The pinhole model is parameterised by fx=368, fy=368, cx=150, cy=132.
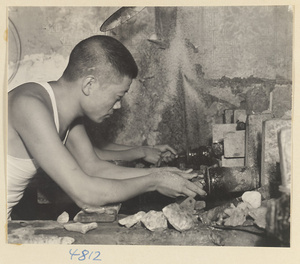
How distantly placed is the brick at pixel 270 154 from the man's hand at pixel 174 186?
0.94ft

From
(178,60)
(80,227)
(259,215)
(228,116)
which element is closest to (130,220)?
Result: (80,227)

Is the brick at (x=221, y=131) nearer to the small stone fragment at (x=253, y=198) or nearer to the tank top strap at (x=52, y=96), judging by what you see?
the small stone fragment at (x=253, y=198)

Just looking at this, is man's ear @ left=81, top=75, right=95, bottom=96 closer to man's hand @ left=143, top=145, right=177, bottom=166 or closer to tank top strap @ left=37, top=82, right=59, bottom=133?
tank top strap @ left=37, top=82, right=59, bottom=133

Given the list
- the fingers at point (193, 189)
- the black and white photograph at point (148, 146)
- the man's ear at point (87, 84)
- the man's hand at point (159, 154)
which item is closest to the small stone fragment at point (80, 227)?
the black and white photograph at point (148, 146)

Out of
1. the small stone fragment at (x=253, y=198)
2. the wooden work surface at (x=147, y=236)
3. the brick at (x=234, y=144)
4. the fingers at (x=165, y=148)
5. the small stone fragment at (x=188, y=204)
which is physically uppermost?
the brick at (x=234, y=144)

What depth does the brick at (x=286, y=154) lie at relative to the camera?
132 cm

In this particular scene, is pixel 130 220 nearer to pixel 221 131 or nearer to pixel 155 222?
pixel 155 222

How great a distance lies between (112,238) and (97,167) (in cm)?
52

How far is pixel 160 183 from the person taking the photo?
1620mm

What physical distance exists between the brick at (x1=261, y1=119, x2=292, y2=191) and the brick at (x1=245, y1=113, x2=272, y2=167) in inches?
5.6

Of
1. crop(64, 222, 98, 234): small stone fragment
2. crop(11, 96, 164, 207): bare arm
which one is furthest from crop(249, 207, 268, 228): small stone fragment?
crop(64, 222, 98, 234): small stone fragment

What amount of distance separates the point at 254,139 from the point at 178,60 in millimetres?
755

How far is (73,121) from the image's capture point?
179 cm
